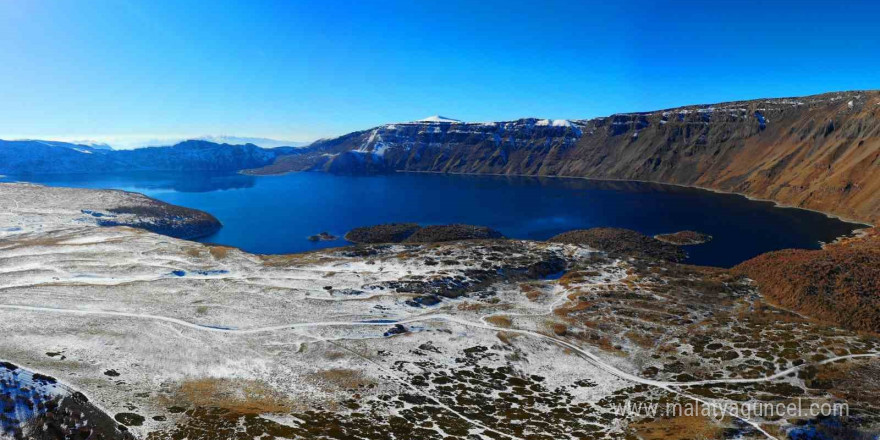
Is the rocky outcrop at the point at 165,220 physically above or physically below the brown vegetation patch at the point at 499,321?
above

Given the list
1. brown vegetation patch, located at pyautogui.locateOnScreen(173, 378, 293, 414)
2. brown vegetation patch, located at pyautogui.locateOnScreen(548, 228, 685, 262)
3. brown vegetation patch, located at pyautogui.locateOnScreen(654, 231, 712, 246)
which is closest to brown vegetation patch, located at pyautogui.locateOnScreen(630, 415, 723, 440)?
brown vegetation patch, located at pyautogui.locateOnScreen(173, 378, 293, 414)

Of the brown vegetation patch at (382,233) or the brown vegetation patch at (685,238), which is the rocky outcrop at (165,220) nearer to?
the brown vegetation patch at (382,233)

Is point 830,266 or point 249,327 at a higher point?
point 830,266

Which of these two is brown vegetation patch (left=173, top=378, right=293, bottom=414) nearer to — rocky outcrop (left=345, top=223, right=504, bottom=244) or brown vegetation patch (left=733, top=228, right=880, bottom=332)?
brown vegetation patch (left=733, top=228, right=880, bottom=332)

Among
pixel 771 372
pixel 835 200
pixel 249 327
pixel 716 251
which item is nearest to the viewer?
pixel 771 372

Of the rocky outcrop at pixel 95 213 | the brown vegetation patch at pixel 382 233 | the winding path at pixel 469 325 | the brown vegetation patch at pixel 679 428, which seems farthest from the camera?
the rocky outcrop at pixel 95 213

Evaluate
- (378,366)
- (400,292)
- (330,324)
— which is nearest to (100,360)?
(330,324)

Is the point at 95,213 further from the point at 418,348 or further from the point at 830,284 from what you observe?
the point at 830,284

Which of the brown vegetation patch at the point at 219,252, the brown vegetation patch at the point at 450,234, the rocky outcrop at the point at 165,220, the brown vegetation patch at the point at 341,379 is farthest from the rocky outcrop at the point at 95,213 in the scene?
the brown vegetation patch at the point at 341,379

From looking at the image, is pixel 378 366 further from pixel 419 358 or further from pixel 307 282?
pixel 307 282
